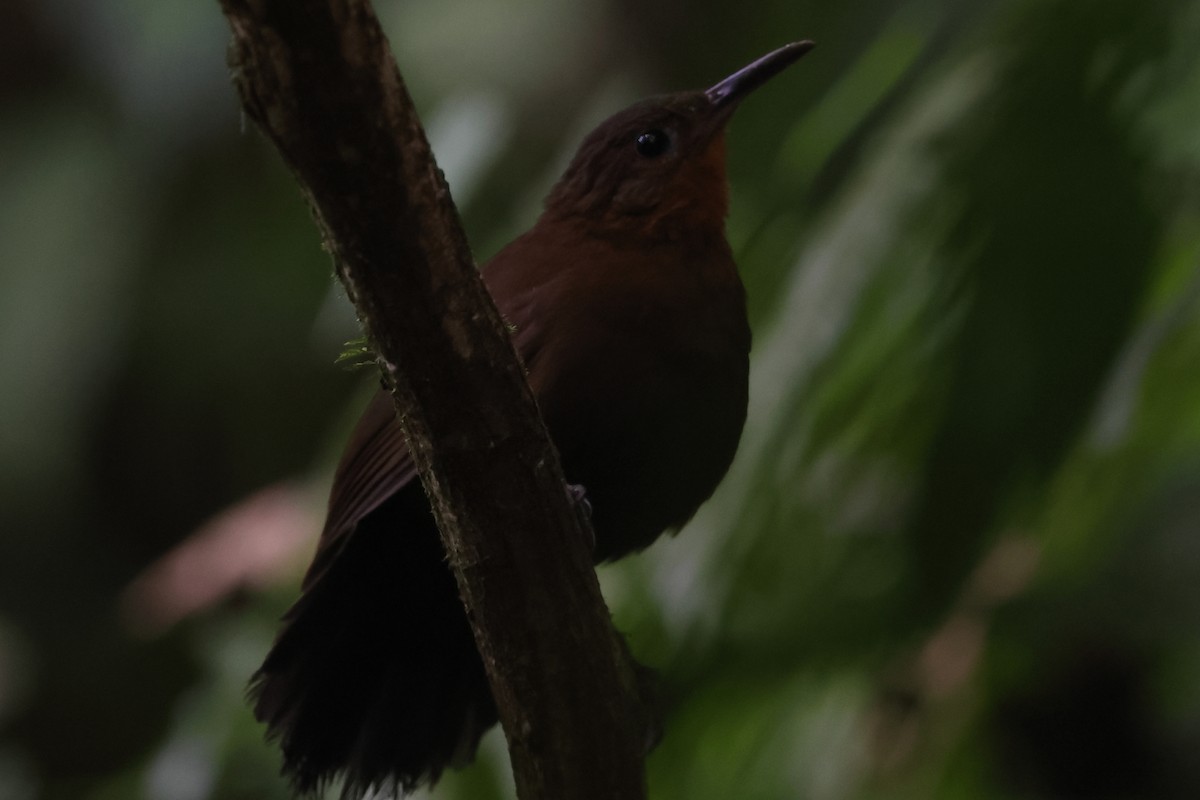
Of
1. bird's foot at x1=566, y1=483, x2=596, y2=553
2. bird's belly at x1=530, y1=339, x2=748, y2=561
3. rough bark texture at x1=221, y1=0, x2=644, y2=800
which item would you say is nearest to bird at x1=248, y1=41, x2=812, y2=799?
bird's belly at x1=530, y1=339, x2=748, y2=561

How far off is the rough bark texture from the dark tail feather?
1.68ft

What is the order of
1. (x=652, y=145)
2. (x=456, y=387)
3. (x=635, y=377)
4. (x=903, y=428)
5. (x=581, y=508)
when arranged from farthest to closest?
(x=652, y=145), (x=903, y=428), (x=635, y=377), (x=581, y=508), (x=456, y=387)

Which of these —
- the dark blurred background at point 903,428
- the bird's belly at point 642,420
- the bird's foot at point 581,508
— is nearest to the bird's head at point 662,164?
the dark blurred background at point 903,428

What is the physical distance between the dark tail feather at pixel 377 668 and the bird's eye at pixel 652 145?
2.31ft

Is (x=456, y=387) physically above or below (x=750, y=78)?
above

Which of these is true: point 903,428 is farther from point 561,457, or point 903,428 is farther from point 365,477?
point 365,477

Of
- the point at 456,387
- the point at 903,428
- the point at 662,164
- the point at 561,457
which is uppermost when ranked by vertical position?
the point at 456,387

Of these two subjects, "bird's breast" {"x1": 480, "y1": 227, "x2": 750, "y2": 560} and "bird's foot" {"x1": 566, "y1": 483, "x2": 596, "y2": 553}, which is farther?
"bird's breast" {"x1": 480, "y1": 227, "x2": 750, "y2": 560}

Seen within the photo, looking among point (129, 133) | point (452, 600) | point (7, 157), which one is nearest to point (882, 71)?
point (452, 600)

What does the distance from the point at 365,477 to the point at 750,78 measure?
0.95 metres

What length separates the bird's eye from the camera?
8.32ft

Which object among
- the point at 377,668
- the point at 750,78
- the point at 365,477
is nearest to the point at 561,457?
the point at 365,477

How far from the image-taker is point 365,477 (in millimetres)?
2162

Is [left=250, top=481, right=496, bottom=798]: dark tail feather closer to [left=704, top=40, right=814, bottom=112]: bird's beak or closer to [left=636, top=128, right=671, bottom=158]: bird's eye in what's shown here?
[left=636, top=128, right=671, bottom=158]: bird's eye
